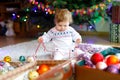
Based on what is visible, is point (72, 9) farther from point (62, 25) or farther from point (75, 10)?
point (62, 25)

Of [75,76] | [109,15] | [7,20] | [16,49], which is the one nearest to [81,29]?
[109,15]

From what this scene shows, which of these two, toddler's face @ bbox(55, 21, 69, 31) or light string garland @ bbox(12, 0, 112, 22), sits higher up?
light string garland @ bbox(12, 0, 112, 22)

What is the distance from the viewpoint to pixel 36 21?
2.91 m

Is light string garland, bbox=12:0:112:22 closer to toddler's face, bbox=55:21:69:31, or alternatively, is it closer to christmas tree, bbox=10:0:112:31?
christmas tree, bbox=10:0:112:31

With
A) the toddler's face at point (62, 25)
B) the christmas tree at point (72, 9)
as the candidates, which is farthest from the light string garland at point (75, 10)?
the toddler's face at point (62, 25)

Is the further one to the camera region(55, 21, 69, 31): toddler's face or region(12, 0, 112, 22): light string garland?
region(12, 0, 112, 22): light string garland

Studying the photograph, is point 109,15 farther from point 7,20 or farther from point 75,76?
point 75,76

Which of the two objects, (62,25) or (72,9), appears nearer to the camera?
(62,25)

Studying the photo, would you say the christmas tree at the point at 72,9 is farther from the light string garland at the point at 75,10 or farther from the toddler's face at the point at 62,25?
the toddler's face at the point at 62,25

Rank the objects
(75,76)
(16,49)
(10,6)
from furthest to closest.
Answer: (10,6) → (16,49) → (75,76)

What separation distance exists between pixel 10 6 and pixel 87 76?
114 inches

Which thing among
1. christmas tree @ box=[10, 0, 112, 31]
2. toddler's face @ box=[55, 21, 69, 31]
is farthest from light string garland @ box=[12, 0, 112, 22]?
toddler's face @ box=[55, 21, 69, 31]

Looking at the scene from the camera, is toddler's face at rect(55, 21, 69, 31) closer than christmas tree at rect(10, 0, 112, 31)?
Yes

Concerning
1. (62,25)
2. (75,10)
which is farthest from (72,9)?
(62,25)
